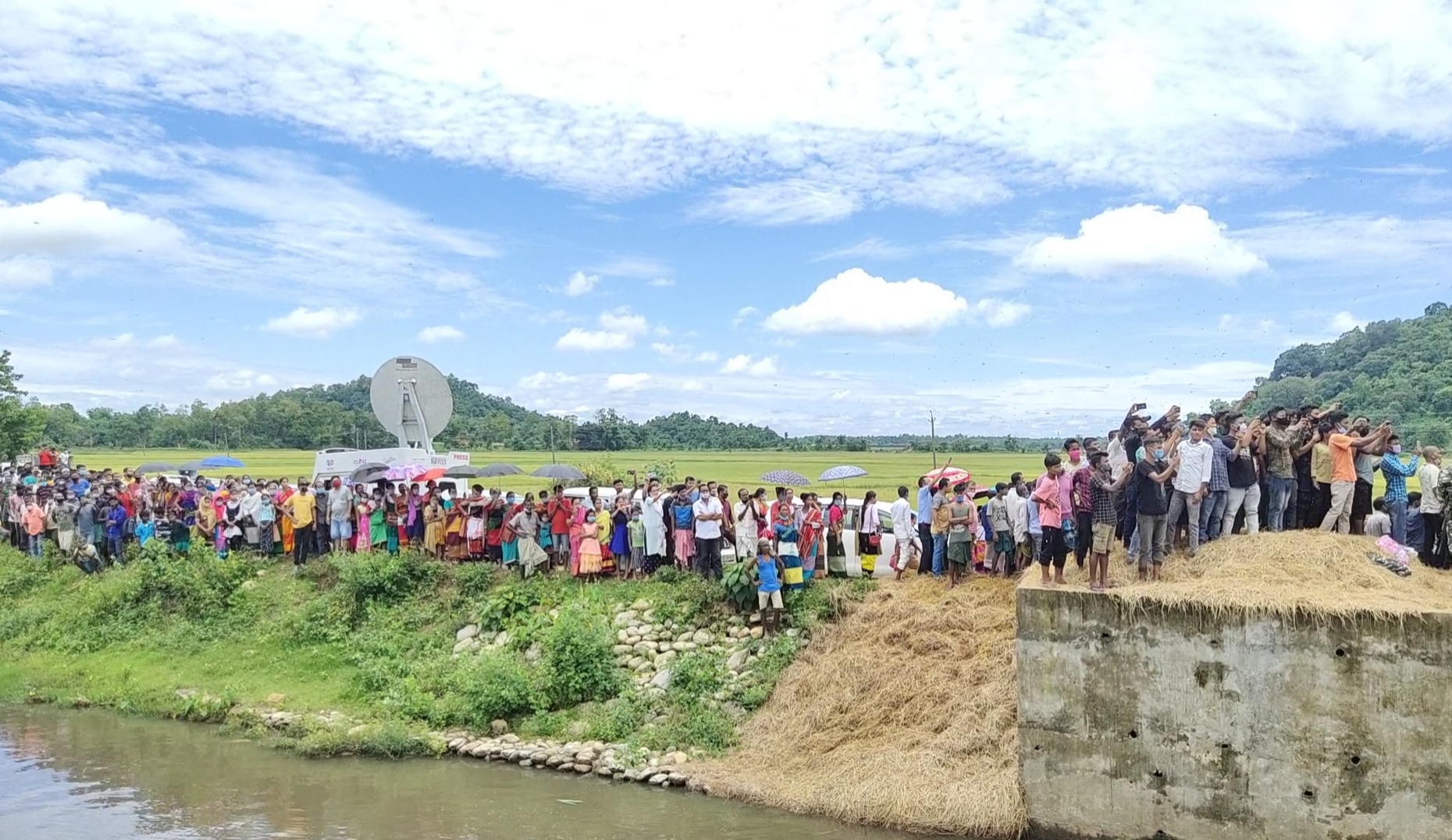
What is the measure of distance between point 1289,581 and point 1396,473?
11.6 feet

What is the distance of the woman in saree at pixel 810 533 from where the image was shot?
15828mm

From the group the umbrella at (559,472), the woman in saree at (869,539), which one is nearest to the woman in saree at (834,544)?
the woman in saree at (869,539)

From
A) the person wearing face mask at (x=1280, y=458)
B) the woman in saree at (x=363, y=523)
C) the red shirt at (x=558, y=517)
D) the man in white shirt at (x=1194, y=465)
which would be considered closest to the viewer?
the man in white shirt at (x=1194, y=465)

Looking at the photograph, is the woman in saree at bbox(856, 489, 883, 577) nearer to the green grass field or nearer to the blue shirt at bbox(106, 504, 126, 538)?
the blue shirt at bbox(106, 504, 126, 538)

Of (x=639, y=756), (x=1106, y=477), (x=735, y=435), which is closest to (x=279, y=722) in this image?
(x=639, y=756)

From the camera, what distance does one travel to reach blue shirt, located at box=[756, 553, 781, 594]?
591 inches

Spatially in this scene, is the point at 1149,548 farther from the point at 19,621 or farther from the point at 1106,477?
the point at 19,621

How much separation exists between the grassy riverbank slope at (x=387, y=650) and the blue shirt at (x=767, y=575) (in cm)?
57

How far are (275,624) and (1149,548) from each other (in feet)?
50.2

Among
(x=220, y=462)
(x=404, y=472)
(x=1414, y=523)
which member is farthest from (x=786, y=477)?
(x=220, y=462)

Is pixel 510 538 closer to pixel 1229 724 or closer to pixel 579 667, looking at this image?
pixel 579 667

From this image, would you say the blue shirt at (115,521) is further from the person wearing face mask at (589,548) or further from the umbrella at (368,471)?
the person wearing face mask at (589,548)

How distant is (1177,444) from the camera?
12414mm

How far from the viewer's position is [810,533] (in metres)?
15.9
